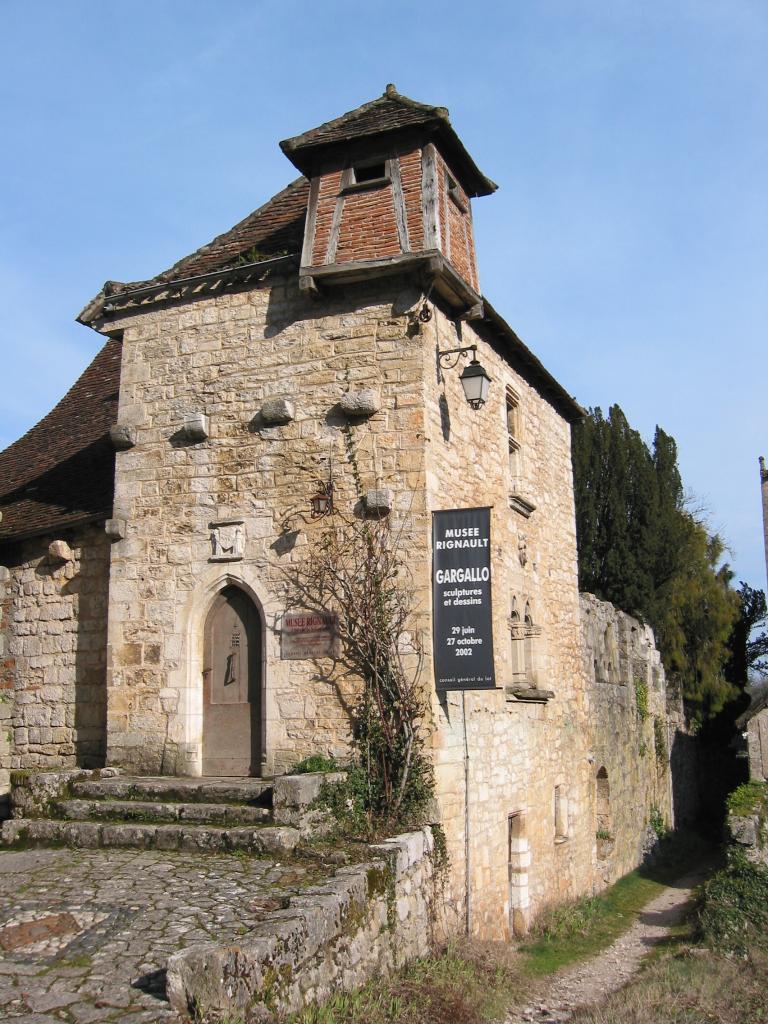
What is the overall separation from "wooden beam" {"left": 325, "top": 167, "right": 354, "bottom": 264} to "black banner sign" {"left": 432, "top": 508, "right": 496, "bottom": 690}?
2.81m

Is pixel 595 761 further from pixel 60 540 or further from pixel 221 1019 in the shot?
pixel 221 1019

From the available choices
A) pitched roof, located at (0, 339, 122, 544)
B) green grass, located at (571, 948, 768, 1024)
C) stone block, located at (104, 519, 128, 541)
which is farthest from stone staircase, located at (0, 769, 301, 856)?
pitched roof, located at (0, 339, 122, 544)

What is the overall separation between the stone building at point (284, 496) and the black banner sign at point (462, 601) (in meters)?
0.13

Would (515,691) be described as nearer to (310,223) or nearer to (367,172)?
(310,223)

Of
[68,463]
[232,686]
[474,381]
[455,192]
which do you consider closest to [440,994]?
[232,686]

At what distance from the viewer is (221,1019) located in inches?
181

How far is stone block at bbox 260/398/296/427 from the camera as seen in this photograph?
9.26m

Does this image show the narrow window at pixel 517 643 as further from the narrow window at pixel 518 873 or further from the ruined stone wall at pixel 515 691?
the narrow window at pixel 518 873

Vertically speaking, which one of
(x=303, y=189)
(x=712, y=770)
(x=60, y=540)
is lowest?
(x=712, y=770)

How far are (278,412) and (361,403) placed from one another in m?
0.86

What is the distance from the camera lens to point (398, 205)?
9375mm

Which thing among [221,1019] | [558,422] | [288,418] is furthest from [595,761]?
[221,1019]

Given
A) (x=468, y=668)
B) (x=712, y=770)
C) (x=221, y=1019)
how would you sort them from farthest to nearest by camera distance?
(x=712, y=770), (x=468, y=668), (x=221, y=1019)

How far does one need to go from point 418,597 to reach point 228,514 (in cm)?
213
